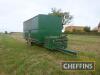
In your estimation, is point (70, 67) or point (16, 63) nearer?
point (70, 67)

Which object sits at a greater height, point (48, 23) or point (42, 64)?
point (48, 23)

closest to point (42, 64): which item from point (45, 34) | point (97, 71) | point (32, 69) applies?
point (32, 69)

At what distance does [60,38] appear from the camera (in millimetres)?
14367

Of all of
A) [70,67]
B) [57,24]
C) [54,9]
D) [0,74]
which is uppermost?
[54,9]

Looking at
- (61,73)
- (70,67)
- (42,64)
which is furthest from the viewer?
(42,64)

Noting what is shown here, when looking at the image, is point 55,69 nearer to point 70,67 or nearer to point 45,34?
point 70,67

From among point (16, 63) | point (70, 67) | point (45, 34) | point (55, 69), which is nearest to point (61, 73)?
point (55, 69)

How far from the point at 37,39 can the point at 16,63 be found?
6548mm

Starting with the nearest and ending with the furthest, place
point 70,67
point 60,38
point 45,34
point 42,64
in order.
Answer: point 70,67 → point 42,64 → point 60,38 → point 45,34

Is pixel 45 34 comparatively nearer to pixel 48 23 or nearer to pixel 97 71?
pixel 48 23

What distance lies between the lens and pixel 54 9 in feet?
262

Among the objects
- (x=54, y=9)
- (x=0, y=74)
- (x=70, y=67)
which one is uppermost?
(x=54, y=9)

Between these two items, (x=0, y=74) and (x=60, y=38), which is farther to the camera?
(x=60, y=38)

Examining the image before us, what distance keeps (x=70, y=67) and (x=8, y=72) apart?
3375 mm
